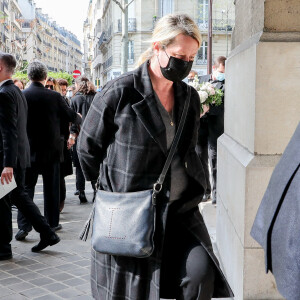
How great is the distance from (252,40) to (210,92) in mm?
3852

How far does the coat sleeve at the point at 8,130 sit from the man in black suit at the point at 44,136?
1209 mm

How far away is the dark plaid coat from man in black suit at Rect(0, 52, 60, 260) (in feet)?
8.51

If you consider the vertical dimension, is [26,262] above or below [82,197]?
above

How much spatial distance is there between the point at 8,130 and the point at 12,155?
24 centimetres

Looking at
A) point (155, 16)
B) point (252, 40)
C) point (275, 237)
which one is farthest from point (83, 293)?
point (155, 16)

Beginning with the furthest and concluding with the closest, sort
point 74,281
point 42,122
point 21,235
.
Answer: point 42,122 → point 21,235 → point 74,281

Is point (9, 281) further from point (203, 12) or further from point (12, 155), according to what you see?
point (203, 12)

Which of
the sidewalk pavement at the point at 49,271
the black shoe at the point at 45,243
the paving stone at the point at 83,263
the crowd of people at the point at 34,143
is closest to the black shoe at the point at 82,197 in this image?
the crowd of people at the point at 34,143

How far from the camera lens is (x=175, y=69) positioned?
9.49 feet

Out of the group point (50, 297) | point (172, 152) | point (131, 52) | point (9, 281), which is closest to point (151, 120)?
point (172, 152)

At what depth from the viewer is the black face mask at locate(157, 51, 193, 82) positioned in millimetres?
2885

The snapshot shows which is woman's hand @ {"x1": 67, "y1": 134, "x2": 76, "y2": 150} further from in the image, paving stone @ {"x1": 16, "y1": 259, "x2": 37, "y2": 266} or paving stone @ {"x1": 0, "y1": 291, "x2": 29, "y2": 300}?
paving stone @ {"x1": 0, "y1": 291, "x2": 29, "y2": 300}

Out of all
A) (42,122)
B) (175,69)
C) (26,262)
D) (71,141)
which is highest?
(175,69)

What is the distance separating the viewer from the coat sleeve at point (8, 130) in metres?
5.40
